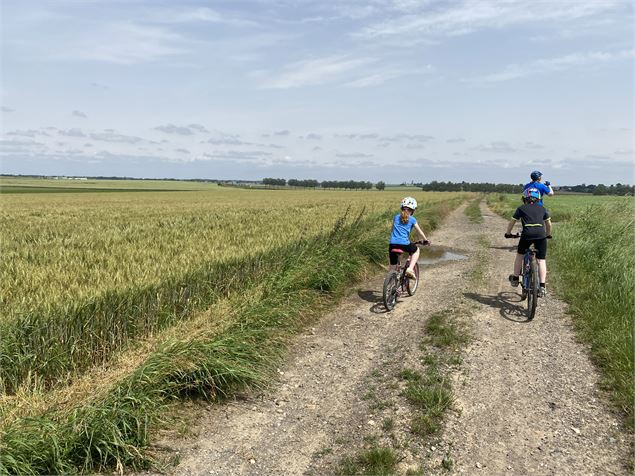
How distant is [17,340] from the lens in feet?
14.3

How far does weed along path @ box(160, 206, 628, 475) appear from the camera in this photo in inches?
136

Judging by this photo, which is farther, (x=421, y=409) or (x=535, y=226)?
(x=535, y=226)

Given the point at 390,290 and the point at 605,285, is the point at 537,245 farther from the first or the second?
the point at 390,290

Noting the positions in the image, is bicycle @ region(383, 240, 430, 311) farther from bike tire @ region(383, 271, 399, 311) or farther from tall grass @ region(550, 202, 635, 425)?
tall grass @ region(550, 202, 635, 425)

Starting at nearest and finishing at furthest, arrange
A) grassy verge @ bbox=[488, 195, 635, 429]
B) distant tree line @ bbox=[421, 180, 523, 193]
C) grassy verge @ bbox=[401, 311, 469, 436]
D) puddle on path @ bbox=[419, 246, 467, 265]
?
1. grassy verge @ bbox=[401, 311, 469, 436]
2. grassy verge @ bbox=[488, 195, 635, 429]
3. puddle on path @ bbox=[419, 246, 467, 265]
4. distant tree line @ bbox=[421, 180, 523, 193]

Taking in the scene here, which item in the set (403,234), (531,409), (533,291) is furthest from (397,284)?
(531,409)

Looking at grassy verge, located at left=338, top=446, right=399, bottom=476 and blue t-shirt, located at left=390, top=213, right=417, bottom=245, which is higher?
blue t-shirt, located at left=390, top=213, right=417, bottom=245

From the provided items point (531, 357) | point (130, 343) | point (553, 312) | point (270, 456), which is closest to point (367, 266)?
point (553, 312)

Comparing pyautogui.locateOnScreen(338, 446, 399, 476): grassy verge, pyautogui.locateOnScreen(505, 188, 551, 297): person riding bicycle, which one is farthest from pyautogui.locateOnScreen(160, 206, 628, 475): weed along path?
pyautogui.locateOnScreen(505, 188, 551, 297): person riding bicycle

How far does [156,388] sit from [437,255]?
11117 millimetres

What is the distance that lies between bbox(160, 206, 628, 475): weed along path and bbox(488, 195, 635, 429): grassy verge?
0.24 metres

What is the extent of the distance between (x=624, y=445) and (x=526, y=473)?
1.07 meters

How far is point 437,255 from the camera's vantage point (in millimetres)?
13680

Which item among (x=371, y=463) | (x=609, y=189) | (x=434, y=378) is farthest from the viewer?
(x=609, y=189)
